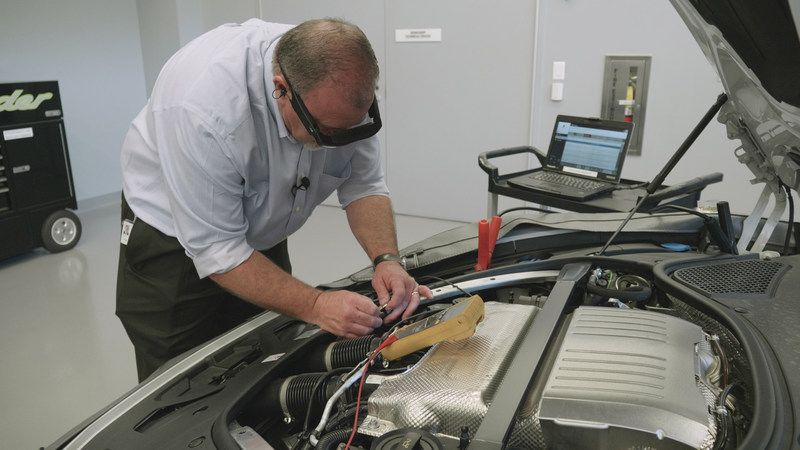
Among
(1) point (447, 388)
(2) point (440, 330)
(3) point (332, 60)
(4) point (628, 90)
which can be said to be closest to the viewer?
(1) point (447, 388)

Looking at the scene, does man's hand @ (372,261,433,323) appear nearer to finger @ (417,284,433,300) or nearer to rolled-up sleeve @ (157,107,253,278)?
finger @ (417,284,433,300)

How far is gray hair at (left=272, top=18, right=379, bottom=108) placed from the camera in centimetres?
117

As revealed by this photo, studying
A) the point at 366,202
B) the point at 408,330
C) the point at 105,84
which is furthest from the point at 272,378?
the point at 105,84

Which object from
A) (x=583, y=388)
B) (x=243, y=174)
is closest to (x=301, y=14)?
(x=243, y=174)

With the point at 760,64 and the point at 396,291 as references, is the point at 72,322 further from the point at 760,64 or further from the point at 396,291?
the point at 760,64

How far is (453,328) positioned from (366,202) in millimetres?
840

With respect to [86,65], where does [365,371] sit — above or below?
below

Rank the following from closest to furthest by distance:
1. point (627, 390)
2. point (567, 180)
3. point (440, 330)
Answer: point (627, 390) → point (440, 330) → point (567, 180)

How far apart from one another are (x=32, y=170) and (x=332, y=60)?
11.5 ft

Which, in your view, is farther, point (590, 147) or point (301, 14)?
point (301, 14)

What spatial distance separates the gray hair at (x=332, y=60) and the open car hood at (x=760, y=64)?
587mm

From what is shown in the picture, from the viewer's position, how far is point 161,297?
1.63 meters

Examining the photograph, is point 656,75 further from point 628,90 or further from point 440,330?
point 440,330

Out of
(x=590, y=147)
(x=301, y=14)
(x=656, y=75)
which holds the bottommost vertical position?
(x=590, y=147)
